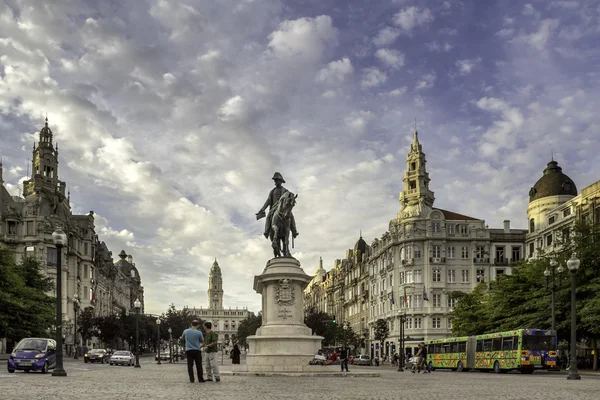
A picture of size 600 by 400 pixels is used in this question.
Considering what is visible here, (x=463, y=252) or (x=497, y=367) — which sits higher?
(x=463, y=252)

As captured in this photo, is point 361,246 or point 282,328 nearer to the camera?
point 282,328

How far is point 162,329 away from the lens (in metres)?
146

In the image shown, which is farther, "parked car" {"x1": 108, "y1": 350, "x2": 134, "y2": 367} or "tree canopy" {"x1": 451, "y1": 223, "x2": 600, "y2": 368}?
Answer: "parked car" {"x1": 108, "y1": 350, "x2": 134, "y2": 367}

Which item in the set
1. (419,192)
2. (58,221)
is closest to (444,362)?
(419,192)

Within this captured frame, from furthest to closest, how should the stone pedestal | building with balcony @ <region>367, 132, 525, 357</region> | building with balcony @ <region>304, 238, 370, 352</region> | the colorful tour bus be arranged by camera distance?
building with balcony @ <region>304, 238, 370, 352</region>
building with balcony @ <region>367, 132, 525, 357</region>
the colorful tour bus
the stone pedestal

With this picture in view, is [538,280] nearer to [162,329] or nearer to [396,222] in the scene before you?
[396,222]

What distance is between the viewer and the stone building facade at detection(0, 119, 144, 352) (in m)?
104

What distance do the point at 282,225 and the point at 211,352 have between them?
12.5 metres

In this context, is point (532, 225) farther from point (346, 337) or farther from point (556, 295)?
point (556, 295)

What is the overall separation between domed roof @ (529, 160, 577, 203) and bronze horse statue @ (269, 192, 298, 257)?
2591 inches

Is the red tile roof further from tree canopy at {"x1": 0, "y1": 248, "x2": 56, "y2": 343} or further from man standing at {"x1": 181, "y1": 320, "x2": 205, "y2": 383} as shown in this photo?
man standing at {"x1": 181, "y1": 320, "x2": 205, "y2": 383}

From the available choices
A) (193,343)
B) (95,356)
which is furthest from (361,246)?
(193,343)

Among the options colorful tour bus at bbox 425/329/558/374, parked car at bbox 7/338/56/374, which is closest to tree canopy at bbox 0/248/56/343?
parked car at bbox 7/338/56/374

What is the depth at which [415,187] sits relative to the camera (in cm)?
11494
